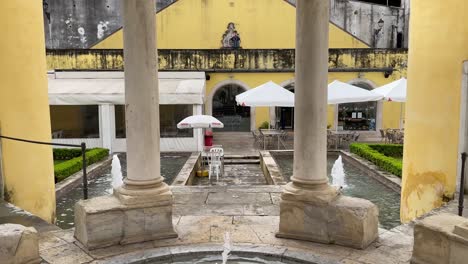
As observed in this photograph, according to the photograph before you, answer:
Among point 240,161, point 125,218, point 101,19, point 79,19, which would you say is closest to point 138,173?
point 125,218

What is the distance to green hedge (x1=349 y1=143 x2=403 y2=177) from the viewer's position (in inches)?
410

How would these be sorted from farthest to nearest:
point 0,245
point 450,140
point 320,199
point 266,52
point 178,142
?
point 266,52 < point 178,142 < point 450,140 < point 320,199 < point 0,245

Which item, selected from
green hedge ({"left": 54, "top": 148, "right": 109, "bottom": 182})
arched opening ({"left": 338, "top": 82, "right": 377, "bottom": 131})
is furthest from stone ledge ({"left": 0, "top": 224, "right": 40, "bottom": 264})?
arched opening ({"left": 338, "top": 82, "right": 377, "bottom": 131})

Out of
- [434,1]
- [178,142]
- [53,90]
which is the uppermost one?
[434,1]

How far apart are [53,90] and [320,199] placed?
14.1 m

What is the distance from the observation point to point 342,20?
31.0 m

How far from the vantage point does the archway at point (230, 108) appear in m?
19.9

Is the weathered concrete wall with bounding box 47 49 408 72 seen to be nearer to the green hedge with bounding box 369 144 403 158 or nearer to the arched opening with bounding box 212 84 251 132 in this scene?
the arched opening with bounding box 212 84 251 132

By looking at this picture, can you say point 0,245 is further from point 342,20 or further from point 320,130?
point 342,20

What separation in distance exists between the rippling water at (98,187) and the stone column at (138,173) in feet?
9.78

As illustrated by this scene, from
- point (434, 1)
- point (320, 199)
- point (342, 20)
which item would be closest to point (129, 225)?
point (320, 199)

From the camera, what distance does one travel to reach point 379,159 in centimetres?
1156

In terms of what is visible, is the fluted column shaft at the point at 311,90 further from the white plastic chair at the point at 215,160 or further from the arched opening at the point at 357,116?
the arched opening at the point at 357,116

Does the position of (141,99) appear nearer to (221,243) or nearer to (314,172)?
(221,243)
